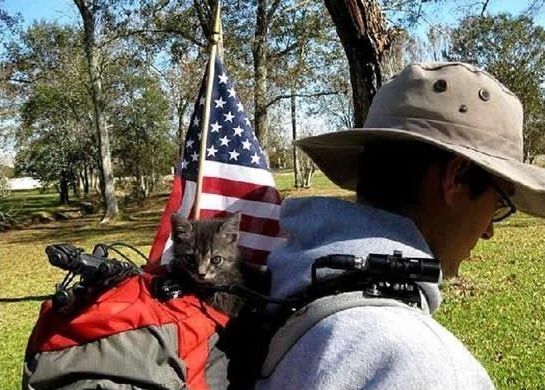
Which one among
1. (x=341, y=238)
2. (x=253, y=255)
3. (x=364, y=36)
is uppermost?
(x=364, y=36)

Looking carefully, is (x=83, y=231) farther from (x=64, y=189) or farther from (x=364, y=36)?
(x=364, y=36)

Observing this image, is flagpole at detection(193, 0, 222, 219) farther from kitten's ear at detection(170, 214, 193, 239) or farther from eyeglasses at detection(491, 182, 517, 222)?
eyeglasses at detection(491, 182, 517, 222)

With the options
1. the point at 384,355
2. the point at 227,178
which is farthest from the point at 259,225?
the point at 384,355

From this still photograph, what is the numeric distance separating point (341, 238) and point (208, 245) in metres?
1.52

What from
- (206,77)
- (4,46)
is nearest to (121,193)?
(4,46)

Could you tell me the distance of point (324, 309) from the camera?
1.00m

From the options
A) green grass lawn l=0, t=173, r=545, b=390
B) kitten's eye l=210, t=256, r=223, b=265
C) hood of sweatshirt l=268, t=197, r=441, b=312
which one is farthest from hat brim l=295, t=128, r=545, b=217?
kitten's eye l=210, t=256, r=223, b=265

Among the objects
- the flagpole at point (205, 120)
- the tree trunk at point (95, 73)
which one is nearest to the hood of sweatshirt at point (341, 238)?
the flagpole at point (205, 120)

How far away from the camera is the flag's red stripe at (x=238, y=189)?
3.31m

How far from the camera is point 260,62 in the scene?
20984 mm

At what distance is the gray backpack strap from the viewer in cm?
100

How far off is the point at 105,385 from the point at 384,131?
62 cm

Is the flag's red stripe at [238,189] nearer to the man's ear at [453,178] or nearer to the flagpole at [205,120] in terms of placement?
the flagpole at [205,120]

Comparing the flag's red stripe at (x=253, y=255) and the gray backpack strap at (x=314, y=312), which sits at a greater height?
the gray backpack strap at (x=314, y=312)
